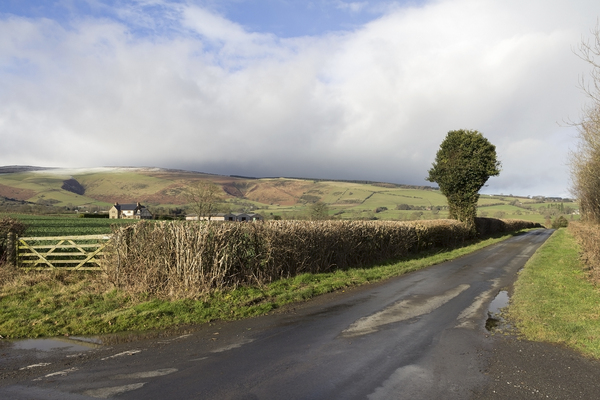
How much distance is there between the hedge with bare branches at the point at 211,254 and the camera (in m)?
10.7

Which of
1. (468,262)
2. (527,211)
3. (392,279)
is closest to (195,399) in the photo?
(392,279)

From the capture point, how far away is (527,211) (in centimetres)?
9706

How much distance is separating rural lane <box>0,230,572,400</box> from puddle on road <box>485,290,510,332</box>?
211mm

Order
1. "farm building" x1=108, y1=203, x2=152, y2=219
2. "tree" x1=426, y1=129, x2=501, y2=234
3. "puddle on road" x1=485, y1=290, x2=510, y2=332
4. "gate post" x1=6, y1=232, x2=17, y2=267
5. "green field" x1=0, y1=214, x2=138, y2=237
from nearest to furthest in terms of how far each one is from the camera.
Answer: "puddle on road" x1=485, y1=290, x2=510, y2=332, "gate post" x1=6, y1=232, x2=17, y2=267, "green field" x1=0, y1=214, x2=138, y2=237, "tree" x1=426, y1=129, x2=501, y2=234, "farm building" x1=108, y1=203, x2=152, y2=219

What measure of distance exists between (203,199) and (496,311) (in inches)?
2873

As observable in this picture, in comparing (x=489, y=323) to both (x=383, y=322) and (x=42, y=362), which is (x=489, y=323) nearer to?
(x=383, y=322)

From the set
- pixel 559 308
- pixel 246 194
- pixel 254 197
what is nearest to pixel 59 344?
pixel 559 308

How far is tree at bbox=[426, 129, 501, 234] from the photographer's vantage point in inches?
1368

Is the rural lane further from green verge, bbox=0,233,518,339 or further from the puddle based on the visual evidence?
green verge, bbox=0,233,518,339

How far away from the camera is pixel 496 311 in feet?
31.8

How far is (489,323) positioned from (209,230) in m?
7.96

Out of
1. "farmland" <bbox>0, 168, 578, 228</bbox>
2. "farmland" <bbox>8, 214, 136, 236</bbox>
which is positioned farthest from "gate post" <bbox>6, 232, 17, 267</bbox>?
"farmland" <bbox>0, 168, 578, 228</bbox>

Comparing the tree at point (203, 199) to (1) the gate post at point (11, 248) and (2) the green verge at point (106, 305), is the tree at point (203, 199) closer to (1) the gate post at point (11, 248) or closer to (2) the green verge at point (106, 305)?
(1) the gate post at point (11, 248)

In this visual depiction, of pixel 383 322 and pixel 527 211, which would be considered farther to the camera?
pixel 527 211
